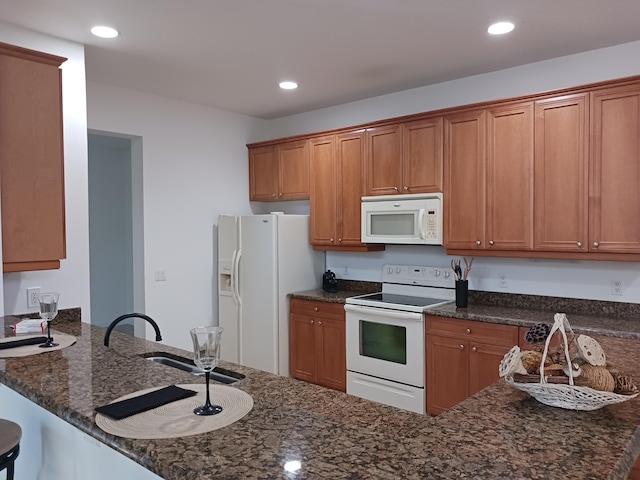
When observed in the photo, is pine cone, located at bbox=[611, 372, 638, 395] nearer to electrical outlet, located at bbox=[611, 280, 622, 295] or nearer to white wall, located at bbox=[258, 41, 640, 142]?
electrical outlet, located at bbox=[611, 280, 622, 295]

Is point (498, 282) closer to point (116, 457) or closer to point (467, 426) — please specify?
point (467, 426)

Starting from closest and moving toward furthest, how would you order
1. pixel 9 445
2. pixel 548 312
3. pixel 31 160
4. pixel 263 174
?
pixel 9 445 < pixel 31 160 < pixel 548 312 < pixel 263 174

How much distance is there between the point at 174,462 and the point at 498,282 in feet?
10.4

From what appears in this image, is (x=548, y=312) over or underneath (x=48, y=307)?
underneath

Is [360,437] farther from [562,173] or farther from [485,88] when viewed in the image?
[485,88]

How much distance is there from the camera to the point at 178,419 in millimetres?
1255

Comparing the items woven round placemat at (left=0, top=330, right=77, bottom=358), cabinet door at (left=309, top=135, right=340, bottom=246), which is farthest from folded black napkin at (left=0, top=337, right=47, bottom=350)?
cabinet door at (left=309, top=135, right=340, bottom=246)

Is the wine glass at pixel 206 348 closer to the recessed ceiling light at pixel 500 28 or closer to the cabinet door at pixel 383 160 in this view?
the recessed ceiling light at pixel 500 28

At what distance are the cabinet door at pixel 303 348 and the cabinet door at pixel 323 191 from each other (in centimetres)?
73

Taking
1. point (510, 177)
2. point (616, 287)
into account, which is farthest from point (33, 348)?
point (616, 287)

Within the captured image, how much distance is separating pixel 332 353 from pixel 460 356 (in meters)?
1.18

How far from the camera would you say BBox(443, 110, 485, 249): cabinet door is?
3.48 meters

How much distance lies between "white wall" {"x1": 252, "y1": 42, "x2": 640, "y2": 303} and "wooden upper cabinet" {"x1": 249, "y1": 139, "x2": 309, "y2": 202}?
16.0 inches

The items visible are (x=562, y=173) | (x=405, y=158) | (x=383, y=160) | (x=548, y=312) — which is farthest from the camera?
(x=383, y=160)
